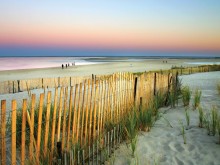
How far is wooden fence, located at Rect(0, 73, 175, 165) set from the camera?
313 cm

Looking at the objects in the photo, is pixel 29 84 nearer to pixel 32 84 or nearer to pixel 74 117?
pixel 32 84

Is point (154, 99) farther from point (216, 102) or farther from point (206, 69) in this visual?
point (206, 69)

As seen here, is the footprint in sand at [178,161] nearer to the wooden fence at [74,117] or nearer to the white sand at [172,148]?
the white sand at [172,148]

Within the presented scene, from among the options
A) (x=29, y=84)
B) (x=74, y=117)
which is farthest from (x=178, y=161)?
(x=29, y=84)

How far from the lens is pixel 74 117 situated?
362cm

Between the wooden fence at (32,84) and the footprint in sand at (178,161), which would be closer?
the footprint in sand at (178,161)

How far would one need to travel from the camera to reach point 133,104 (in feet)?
19.3

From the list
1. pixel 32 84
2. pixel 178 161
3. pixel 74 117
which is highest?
pixel 74 117

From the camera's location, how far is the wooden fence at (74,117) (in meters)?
3.13

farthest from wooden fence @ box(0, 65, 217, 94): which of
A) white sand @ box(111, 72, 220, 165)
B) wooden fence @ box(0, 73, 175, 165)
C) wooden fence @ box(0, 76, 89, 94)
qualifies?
white sand @ box(111, 72, 220, 165)

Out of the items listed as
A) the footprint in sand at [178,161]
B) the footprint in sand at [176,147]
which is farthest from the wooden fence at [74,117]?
the footprint in sand at [178,161]

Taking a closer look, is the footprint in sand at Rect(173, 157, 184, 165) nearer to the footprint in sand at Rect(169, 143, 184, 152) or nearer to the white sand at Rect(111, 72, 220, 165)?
the white sand at Rect(111, 72, 220, 165)

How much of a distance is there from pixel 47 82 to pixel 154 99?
965cm

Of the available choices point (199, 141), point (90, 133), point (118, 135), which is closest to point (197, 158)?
point (199, 141)
